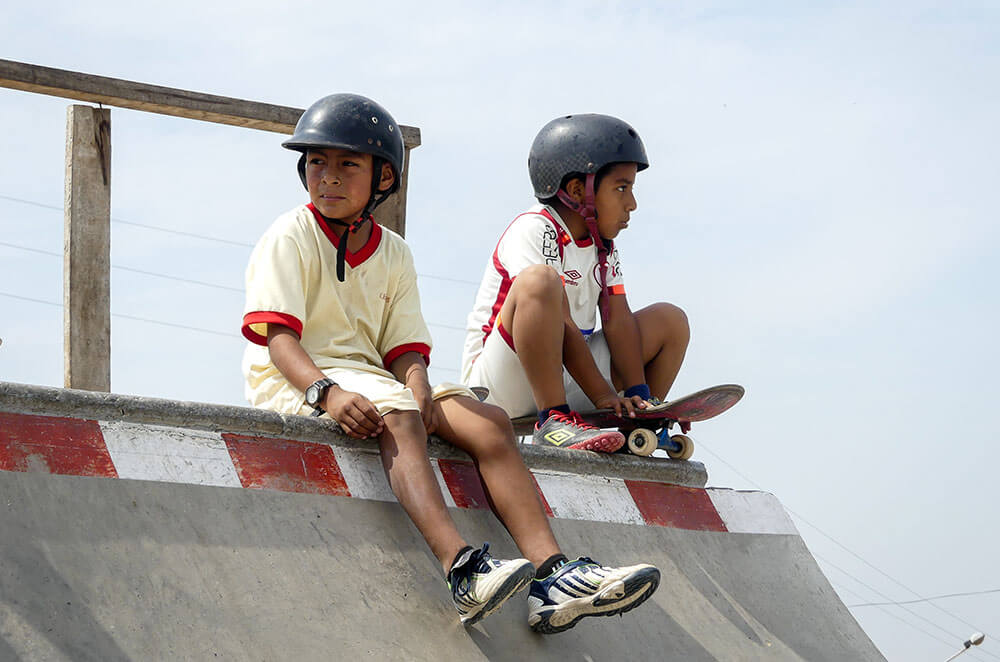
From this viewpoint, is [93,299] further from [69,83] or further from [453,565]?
[453,565]

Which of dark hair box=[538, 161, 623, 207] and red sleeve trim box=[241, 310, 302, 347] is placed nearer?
red sleeve trim box=[241, 310, 302, 347]

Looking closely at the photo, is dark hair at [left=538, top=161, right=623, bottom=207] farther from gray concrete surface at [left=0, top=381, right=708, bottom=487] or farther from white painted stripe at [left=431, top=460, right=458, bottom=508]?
white painted stripe at [left=431, top=460, right=458, bottom=508]

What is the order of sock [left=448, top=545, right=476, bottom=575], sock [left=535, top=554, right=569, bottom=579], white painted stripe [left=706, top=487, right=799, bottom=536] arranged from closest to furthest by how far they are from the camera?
sock [left=448, top=545, right=476, bottom=575] → sock [left=535, top=554, right=569, bottom=579] → white painted stripe [left=706, top=487, right=799, bottom=536]

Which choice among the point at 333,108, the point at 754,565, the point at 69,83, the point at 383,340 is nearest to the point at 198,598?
the point at 383,340

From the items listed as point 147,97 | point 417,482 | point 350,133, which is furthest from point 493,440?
point 147,97

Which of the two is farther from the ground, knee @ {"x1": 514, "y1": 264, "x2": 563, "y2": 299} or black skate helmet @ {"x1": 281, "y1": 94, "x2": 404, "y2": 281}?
black skate helmet @ {"x1": 281, "y1": 94, "x2": 404, "y2": 281}

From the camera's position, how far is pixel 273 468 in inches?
110

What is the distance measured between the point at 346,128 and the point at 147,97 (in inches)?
58.9

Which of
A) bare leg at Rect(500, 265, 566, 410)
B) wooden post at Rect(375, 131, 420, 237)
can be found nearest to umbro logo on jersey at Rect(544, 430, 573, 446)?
bare leg at Rect(500, 265, 566, 410)

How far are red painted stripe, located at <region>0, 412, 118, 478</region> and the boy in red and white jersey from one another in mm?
1556

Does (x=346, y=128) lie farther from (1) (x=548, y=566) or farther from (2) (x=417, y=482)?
(1) (x=548, y=566)

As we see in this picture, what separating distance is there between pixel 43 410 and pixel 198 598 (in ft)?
1.77

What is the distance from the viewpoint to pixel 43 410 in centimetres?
251

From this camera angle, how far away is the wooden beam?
4.32m
